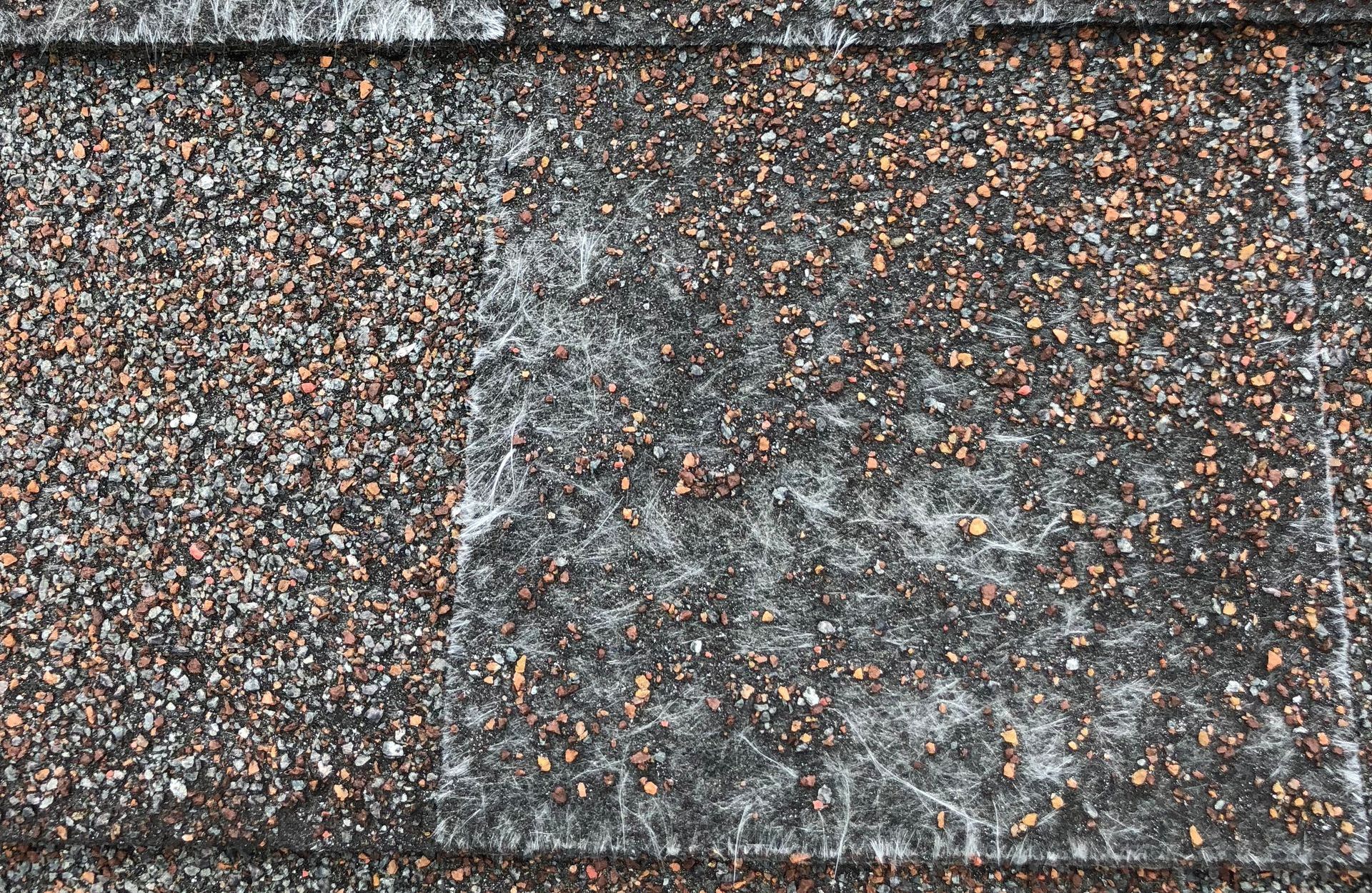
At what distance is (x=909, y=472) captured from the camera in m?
1.76

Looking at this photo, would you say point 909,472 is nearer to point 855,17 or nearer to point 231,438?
point 855,17

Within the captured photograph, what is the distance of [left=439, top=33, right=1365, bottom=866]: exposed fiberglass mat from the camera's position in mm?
1672

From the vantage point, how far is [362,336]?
1.85 m

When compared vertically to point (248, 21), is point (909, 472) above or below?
below

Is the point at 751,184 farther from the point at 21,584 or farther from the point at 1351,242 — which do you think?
the point at 21,584

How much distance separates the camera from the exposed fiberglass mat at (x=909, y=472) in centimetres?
167

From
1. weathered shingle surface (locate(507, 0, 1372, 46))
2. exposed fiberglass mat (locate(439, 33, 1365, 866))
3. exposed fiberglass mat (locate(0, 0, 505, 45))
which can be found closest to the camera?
exposed fiberglass mat (locate(439, 33, 1365, 866))

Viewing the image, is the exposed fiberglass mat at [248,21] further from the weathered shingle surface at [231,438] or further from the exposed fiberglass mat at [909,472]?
the exposed fiberglass mat at [909,472]

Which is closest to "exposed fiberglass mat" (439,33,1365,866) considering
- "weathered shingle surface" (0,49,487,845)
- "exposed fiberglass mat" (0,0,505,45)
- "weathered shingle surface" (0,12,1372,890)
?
"weathered shingle surface" (0,12,1372,890)


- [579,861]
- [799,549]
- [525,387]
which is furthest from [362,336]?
[579,861]

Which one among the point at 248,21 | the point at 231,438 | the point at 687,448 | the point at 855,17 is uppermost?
the point at 855,17

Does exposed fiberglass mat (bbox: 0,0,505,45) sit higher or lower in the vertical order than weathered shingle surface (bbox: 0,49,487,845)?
higher

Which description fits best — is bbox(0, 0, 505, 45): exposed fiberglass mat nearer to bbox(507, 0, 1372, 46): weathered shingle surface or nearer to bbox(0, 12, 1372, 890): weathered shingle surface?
bbox(0, 12, 1372, 890): weathered shingle surface

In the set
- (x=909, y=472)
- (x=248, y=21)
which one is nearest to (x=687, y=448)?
(x=909, y=472)
